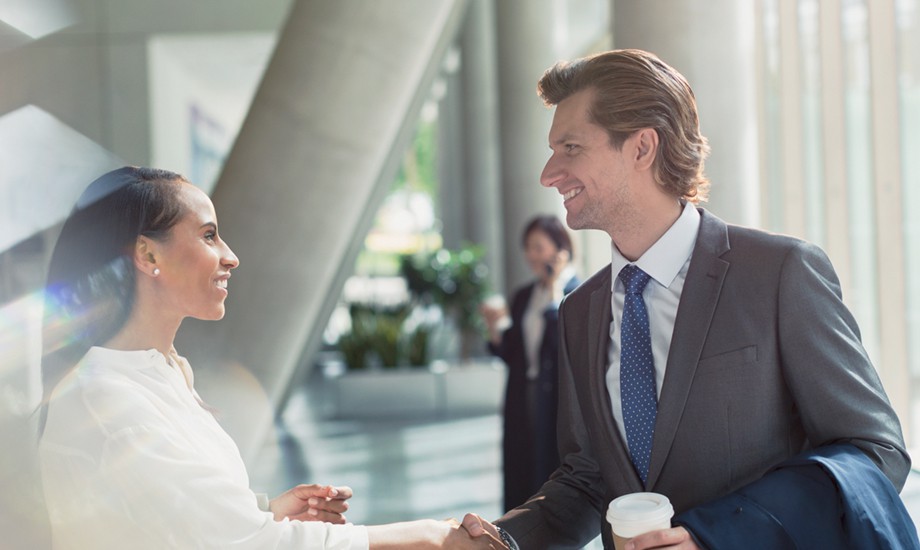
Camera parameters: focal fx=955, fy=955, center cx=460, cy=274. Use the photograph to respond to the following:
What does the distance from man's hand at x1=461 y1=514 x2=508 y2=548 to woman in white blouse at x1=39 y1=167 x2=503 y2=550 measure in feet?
0.50

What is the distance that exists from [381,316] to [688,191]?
29.9ft

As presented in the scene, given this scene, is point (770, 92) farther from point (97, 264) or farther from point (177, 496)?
Result: point (177, 496)

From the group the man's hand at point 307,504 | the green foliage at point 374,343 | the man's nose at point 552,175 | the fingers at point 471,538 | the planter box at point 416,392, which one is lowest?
the planter box at point 416,392

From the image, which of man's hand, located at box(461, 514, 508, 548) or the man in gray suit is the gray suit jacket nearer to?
the man in gray suit

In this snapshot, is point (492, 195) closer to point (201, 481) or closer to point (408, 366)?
point (408, 366)

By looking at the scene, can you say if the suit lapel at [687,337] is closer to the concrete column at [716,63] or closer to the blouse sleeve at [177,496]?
the blouse sleeve at [177,496]

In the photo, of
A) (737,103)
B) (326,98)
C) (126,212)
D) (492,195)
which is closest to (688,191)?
(126,212)

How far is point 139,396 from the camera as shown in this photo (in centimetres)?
149

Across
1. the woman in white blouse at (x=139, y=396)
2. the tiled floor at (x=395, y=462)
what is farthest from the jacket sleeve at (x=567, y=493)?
the tiled floor at (x=395, y=462)

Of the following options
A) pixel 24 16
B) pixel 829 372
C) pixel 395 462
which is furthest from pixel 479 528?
pixel 395 462

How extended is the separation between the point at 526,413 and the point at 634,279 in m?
3.18

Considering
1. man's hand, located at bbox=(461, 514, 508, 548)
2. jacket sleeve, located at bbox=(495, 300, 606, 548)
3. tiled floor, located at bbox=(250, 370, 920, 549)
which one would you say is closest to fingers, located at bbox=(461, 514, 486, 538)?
man's hand, located at bbox=(461, 514, 508, 548)

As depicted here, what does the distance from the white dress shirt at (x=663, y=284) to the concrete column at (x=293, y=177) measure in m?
2.47

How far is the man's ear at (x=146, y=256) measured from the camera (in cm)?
164
